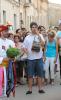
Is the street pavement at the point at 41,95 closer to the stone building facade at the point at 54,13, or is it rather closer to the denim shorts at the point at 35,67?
the denim shorts at the point at 35,67

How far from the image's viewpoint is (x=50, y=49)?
41.4ft

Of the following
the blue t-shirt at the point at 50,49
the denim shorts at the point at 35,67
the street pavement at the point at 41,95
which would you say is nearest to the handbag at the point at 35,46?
the denim shorts at the point at 35,67

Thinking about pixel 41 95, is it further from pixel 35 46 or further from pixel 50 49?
pixel 50 49

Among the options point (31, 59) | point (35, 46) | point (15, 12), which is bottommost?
point (31, 59)

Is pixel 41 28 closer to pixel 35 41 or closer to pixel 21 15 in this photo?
pixel 35 41

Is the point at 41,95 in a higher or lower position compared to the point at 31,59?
lower

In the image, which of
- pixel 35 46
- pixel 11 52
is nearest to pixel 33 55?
pixel 35 46

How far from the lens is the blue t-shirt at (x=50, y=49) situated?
495 inches

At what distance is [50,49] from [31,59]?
6.44 feet

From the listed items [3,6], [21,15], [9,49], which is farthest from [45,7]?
[9,49]

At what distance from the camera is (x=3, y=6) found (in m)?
24.5

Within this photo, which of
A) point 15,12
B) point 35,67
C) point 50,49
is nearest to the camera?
point 35,67

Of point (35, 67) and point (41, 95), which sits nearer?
point (41, 95)

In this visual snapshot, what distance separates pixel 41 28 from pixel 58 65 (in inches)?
50.4
